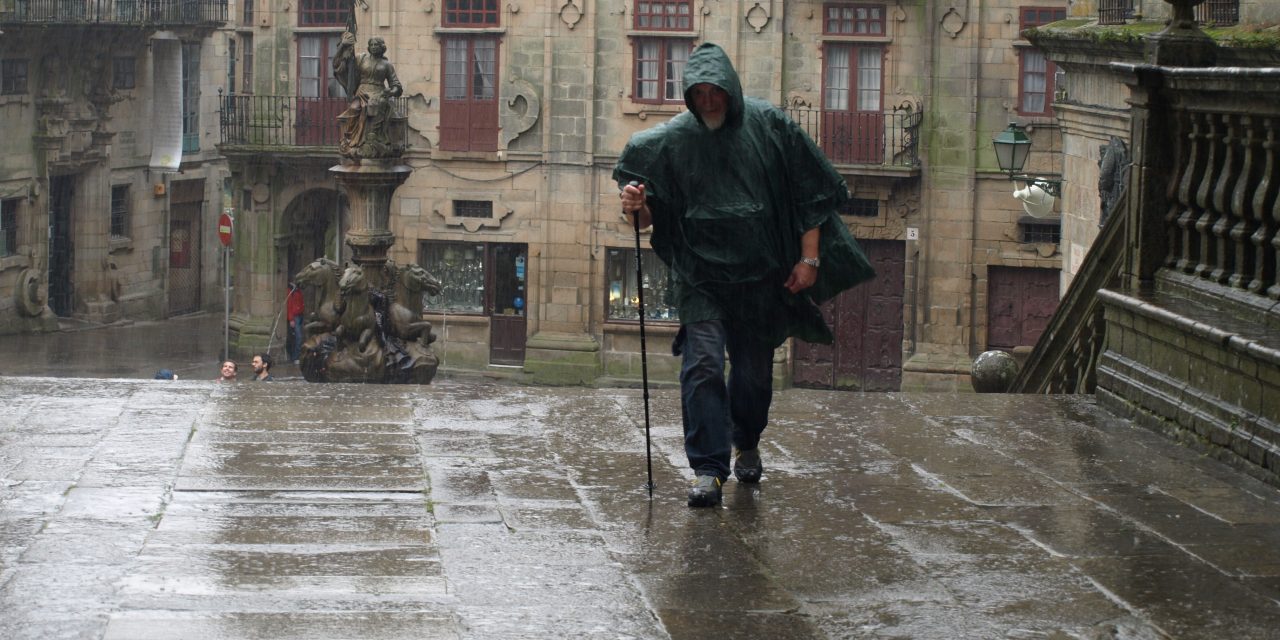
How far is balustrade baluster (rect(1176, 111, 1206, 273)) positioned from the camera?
8.06m

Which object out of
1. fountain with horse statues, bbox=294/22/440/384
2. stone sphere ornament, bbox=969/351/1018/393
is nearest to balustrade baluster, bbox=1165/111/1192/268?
stone sphere ornament, bbox=969/351/1018/393

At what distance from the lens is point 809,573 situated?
229 inches

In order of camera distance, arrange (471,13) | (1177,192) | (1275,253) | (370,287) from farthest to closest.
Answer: (471,13) → (370,287) → (1177,192) → (1275,253)

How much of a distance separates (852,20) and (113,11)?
45.2 feet

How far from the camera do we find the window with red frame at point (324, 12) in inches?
1296

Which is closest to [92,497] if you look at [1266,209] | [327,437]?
[327,437]

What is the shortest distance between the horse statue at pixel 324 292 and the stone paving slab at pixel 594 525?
1115 cm

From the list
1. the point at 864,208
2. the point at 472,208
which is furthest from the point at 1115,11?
the point at 472,208

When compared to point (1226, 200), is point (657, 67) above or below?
above

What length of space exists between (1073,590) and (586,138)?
26.7 m

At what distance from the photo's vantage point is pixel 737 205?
23.2 feet

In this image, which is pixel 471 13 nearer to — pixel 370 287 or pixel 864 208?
pixel 864 208

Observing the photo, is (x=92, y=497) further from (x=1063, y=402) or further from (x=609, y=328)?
(x=609, y=328)

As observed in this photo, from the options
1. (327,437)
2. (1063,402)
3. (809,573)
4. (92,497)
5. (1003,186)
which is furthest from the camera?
(1003,186)
